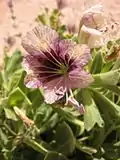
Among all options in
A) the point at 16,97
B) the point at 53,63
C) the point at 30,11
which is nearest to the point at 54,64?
the point at 53,63

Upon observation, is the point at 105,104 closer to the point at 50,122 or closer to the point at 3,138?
the point at 50,122

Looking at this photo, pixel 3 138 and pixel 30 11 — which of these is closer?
pixel 3 138

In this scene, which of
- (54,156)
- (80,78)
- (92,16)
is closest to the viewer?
(80,78)

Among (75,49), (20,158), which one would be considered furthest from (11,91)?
(75,49)

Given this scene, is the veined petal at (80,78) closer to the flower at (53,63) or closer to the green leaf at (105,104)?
the flower at (53,63)

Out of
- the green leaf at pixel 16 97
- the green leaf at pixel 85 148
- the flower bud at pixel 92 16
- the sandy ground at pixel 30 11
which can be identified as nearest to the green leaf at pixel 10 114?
the green leaf at pixel 16 97

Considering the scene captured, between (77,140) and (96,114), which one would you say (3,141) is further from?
(96,114)
